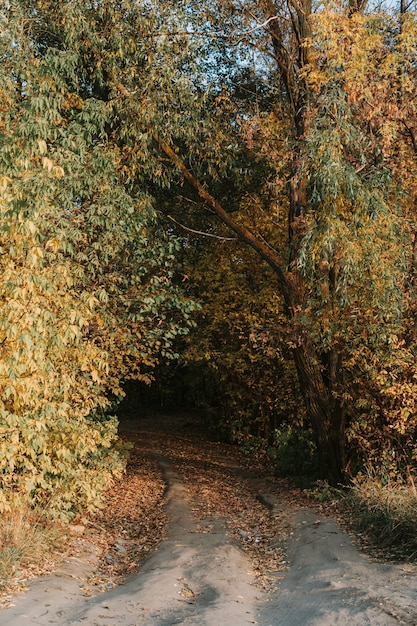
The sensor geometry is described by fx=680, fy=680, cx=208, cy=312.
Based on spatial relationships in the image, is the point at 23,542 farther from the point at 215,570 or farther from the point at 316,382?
the point at 316,382

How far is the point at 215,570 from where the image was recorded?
303 inches

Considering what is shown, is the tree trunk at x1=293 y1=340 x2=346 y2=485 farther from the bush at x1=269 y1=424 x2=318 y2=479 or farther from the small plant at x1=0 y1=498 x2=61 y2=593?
the small plant at x1=0 y1=498 x2=61 y2=593

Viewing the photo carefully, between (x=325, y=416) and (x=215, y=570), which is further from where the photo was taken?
(x=325, y=416)

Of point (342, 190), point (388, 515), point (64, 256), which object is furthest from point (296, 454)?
point (64, 256)

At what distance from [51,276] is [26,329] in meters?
0.94

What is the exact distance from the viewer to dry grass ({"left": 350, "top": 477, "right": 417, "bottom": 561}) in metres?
8.00

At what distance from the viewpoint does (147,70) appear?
36.7 feet

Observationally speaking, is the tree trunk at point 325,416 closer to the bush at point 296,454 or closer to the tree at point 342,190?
the tree at point 342,190

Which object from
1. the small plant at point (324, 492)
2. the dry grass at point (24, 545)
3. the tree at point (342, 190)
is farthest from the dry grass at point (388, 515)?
the dry grass at point (24, 545)

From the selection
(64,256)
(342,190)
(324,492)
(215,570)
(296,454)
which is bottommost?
(215,570)

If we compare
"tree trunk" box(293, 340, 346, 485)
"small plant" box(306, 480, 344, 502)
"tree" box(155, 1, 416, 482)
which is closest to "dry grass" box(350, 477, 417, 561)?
"small plant" box(306, 480, 344, 502)

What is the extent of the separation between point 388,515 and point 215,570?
2.40 m

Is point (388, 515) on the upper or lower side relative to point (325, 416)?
lower

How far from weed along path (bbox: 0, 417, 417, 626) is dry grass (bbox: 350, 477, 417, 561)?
370 millimetres
